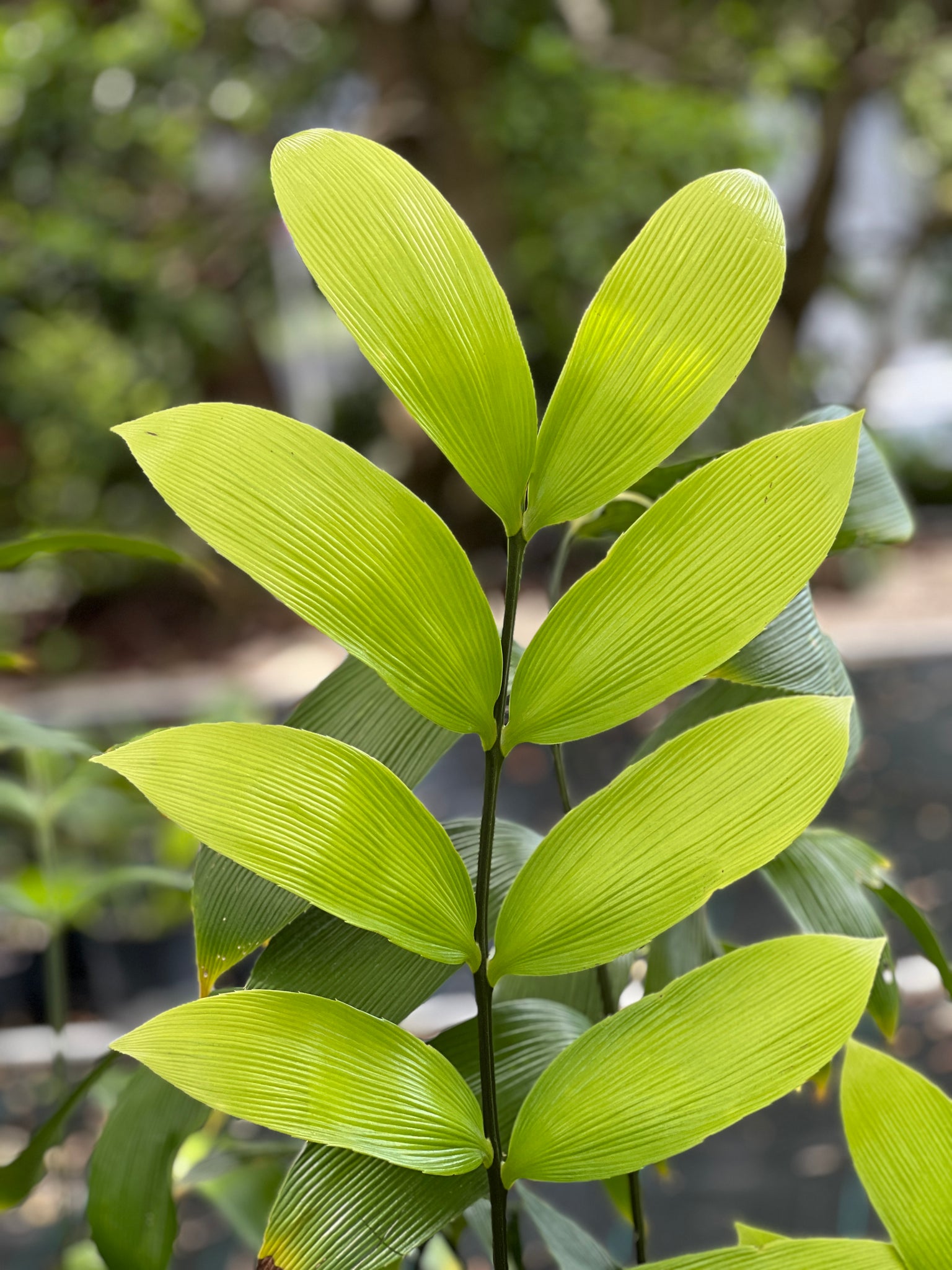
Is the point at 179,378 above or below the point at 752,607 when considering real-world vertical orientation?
below

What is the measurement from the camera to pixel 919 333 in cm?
463

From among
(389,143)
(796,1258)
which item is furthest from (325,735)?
(389,143)

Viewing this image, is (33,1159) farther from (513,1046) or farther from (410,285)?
(410,285)

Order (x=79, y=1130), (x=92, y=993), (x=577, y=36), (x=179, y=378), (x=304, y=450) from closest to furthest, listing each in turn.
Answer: (x=304, y=450) < (x=79, y=1130) < (x=92, y=993) < (x=577, y=36) < (x=179, y=378)

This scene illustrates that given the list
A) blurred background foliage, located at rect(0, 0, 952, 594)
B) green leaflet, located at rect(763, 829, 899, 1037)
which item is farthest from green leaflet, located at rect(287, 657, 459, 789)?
blurred background foliage, located at rect(0, 0, 952, 594)

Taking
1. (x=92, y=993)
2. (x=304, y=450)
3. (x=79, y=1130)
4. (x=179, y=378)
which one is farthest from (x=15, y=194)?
(x=304, y=450)

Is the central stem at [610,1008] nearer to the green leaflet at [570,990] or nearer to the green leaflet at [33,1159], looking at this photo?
the green leaflet at [570,990]

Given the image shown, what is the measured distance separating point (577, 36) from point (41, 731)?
12.3ft

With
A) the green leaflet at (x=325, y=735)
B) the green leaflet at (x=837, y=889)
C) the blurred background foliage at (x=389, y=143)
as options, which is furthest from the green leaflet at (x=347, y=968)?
the blurred background foliage at (x=389, y=143)

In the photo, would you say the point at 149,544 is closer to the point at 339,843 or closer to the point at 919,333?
the point at 339,843

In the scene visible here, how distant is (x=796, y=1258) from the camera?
224 millimetres

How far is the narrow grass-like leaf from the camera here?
1.03ft

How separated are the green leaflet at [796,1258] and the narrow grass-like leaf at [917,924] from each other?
10 centimetres

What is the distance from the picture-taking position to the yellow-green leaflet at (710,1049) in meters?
0.21
